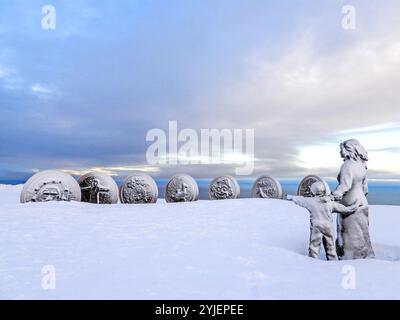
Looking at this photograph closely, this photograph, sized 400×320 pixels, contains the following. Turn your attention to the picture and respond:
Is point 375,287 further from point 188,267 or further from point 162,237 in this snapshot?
point 162,237

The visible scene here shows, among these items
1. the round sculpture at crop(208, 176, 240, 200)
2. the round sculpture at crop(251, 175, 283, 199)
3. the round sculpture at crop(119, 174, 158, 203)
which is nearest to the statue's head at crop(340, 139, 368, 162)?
the round sculpture at crop(119, 174, 158, 203)

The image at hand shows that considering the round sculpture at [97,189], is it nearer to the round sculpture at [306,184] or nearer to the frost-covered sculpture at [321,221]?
the round sculpture at [306,184]

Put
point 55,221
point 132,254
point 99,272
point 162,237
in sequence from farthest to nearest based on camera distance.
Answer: point 55,221, point 162,237, point 132,254, point 99,272

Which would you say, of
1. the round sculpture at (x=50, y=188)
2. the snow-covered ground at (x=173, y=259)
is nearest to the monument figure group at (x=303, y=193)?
the round sculpture at (x=50, y=188)

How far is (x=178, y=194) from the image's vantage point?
1430cm

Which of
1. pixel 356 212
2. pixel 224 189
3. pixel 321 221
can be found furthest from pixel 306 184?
pixel 321 221

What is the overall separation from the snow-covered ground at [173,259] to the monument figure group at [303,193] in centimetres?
58

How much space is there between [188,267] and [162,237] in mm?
2034

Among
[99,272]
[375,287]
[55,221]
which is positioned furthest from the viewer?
[55,221]

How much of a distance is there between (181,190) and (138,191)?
1.63m

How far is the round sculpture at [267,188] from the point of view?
15938mm

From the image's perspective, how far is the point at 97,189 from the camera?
1285 cm

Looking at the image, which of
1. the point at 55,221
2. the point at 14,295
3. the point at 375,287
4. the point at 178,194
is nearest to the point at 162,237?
the point at 55,221
